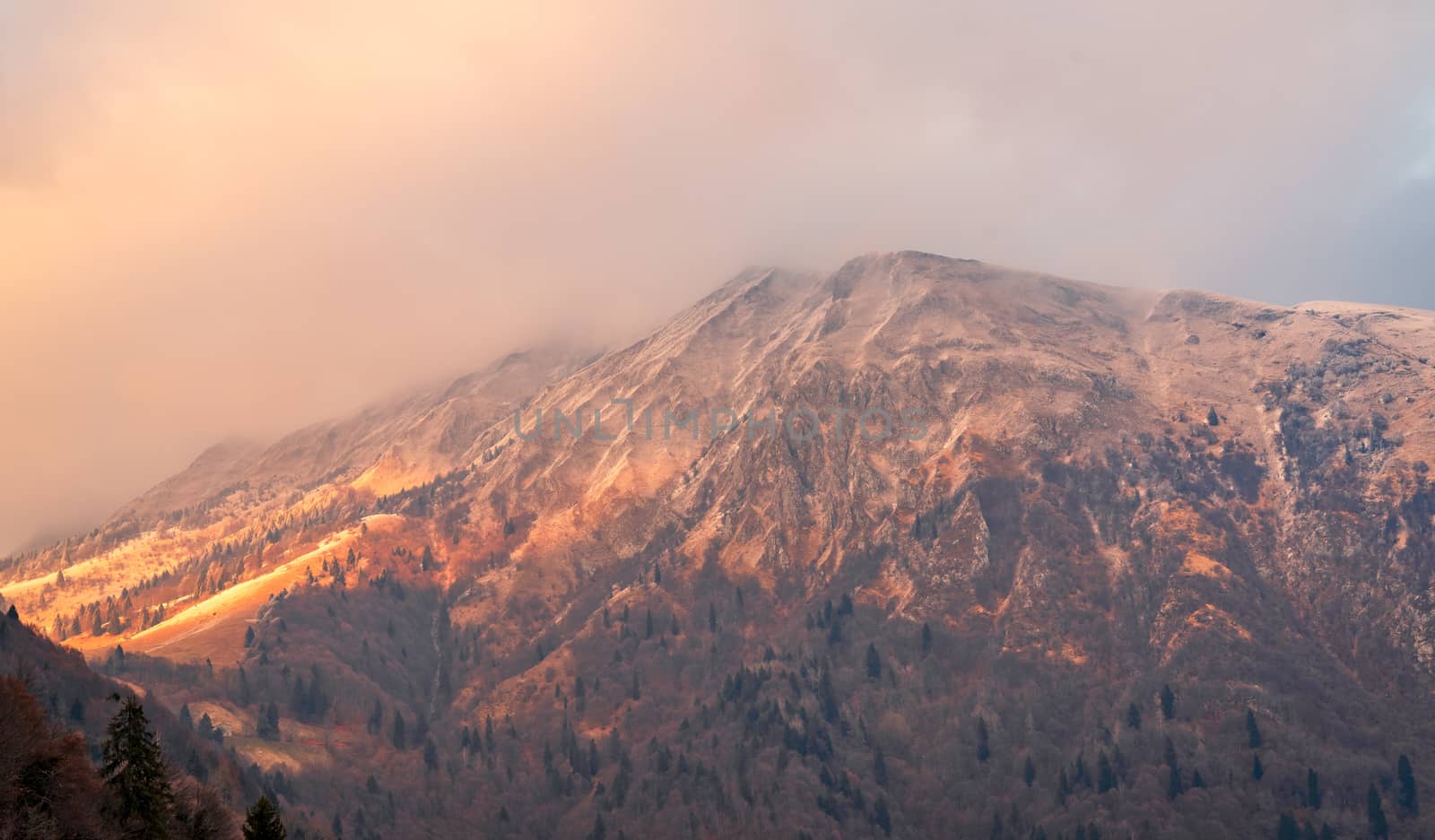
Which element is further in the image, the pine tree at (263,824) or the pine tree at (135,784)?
the pine tree at (135,784)

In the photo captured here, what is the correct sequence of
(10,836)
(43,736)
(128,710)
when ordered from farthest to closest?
(43,736)
(128,710)
(10,836)

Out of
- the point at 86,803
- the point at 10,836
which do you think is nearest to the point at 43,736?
the point at 86,803

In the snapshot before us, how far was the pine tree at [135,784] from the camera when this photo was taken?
9962 centimetres

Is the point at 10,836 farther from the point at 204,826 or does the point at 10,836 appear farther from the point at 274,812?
the point at 204,826

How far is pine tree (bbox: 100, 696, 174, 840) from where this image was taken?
9962cm

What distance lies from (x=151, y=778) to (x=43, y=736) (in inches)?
798

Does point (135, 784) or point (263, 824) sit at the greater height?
point (135, 784)

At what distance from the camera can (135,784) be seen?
100188 mm

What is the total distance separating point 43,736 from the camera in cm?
11325

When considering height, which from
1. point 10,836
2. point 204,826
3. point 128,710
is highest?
point 128,710

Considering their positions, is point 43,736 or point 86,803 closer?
point 86,803

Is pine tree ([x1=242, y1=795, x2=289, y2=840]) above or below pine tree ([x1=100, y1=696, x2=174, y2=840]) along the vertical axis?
below

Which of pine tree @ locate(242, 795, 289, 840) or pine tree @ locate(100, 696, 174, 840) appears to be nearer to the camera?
pine tree @ locate(242, 795, 289, 840)

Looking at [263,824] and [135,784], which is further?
[135,784]
